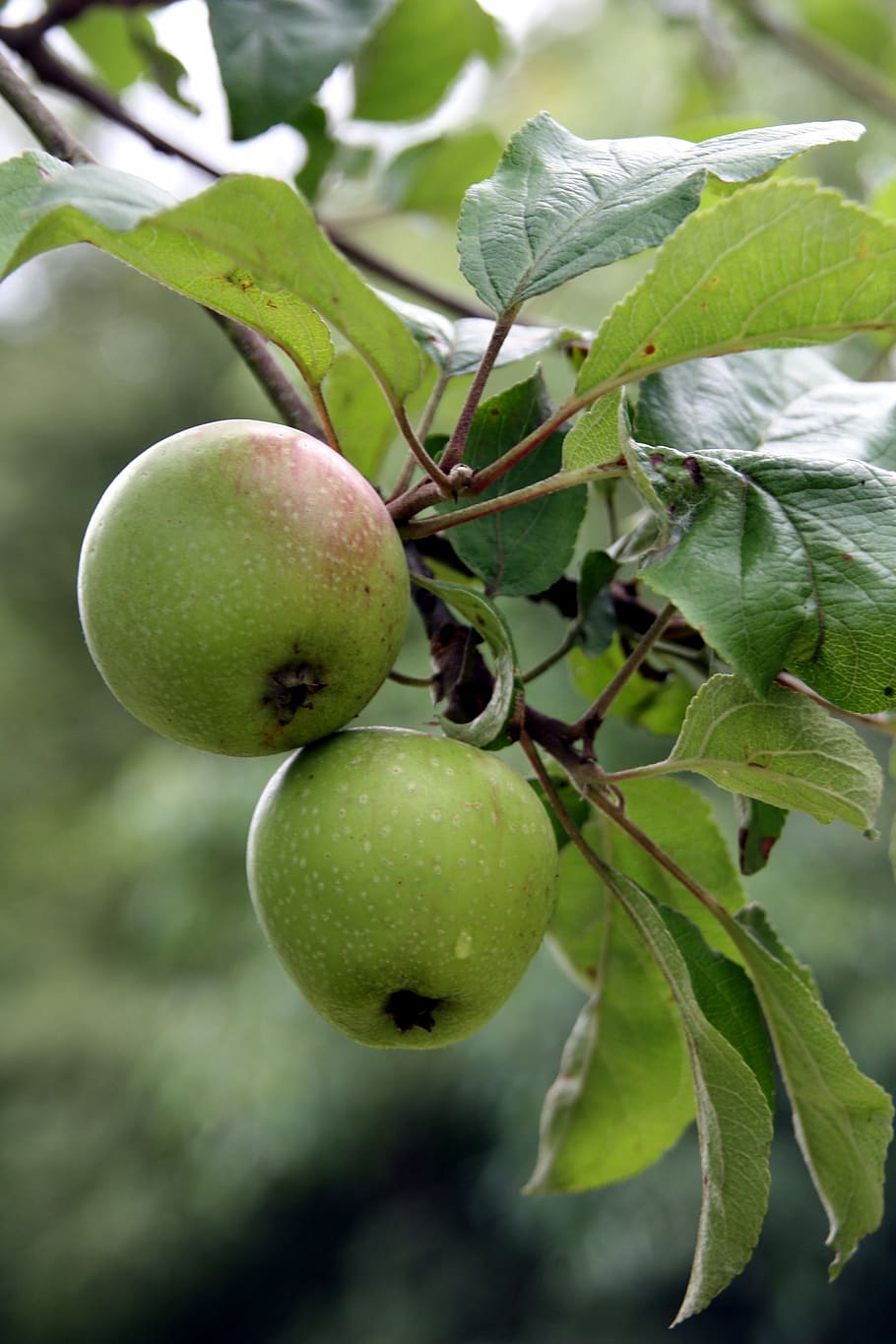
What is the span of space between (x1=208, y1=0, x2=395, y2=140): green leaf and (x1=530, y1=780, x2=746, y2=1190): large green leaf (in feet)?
1.66

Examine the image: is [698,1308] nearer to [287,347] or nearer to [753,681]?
[753,681]

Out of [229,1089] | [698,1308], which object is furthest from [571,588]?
[229,1089]

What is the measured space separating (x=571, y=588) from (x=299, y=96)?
39 centimetres

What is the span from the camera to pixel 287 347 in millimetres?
502

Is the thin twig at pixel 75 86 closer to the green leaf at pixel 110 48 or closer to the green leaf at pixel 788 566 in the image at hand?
the green leaf at pixel 110 48

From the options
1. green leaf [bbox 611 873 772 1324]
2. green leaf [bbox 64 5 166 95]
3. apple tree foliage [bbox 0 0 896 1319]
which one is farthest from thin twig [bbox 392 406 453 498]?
green leaf [bbox 64 5 166 95]

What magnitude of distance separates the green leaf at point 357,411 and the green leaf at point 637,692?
187mm

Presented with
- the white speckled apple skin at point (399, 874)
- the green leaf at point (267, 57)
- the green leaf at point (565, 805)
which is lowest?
the green leaf at point (565, 805)

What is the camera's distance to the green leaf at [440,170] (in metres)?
1.12

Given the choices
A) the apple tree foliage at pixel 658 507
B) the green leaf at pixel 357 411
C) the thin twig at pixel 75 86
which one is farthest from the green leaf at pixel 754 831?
the thin twig at pixel 75 86

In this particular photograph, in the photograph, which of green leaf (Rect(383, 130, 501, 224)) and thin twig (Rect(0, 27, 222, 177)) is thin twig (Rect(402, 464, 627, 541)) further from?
green leaf (Rect(383, 130, 501, 224))

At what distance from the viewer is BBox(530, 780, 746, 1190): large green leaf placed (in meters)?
0.71

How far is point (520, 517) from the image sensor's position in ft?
1.94

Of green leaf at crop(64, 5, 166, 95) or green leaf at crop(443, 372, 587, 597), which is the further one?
green leaf at crop(64, 5, 166, 95)
